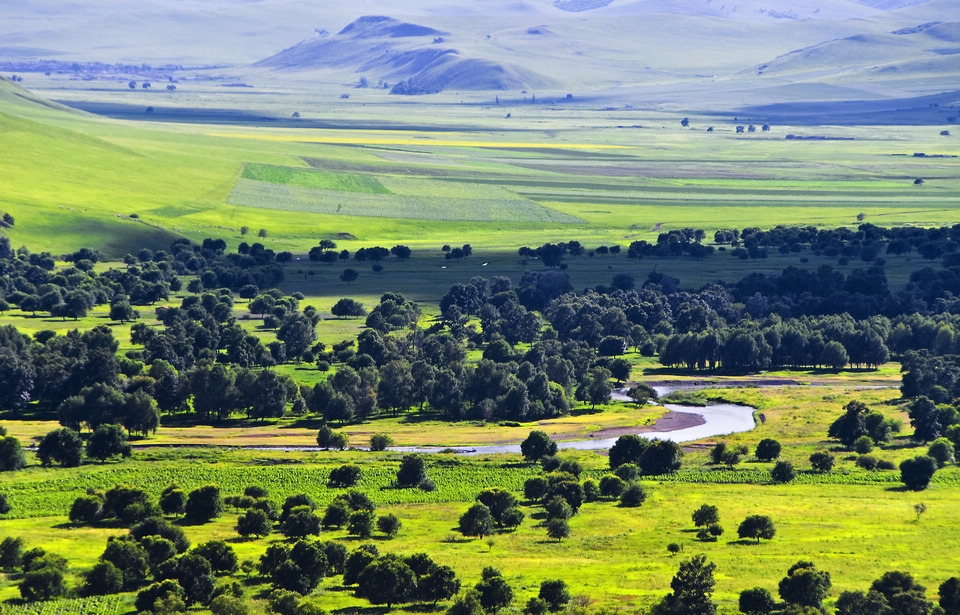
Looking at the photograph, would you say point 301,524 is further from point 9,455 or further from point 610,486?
point 9,455

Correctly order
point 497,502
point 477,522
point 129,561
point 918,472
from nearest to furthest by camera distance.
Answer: point 129,561, point 477,522, point 497,502, point 918,472

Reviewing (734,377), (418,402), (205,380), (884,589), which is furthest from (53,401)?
(884,589)

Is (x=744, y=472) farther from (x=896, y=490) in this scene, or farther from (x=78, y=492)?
(x=78, y=492)

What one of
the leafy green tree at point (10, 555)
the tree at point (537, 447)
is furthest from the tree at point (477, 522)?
the leafy green tree at point (10, 555)

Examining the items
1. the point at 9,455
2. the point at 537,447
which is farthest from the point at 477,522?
the point at 9,455

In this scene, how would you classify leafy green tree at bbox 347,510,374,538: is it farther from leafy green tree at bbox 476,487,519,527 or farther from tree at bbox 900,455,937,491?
tree at bbox 900,455,937,491

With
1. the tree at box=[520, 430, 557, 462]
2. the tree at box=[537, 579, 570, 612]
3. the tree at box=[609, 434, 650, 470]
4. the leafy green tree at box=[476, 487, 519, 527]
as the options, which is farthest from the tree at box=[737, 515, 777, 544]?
the tree at box=[520, 430, 557, 462]
